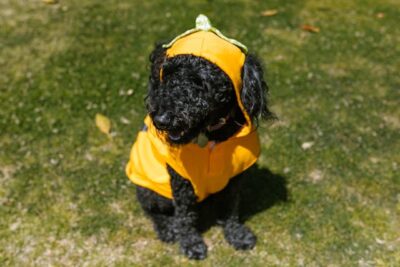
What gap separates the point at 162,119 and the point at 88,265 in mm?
2017

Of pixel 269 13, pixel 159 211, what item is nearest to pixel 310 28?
pixel 269 13

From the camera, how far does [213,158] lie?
14.6ft

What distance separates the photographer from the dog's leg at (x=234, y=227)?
511cm

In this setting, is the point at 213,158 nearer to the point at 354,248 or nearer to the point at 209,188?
the point at 209,188

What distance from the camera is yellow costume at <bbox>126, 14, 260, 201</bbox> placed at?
3914 millimetres

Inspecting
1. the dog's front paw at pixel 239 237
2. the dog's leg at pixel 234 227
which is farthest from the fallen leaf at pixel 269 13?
the dog's front paw at pixel 239 237

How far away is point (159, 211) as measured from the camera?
509 centimetres

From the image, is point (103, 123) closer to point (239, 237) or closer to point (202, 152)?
point (239, 237)

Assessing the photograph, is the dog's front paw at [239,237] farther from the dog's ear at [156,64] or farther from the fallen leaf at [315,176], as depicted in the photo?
the dog's ear at [156,64]

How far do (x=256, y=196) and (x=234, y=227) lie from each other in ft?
2.08

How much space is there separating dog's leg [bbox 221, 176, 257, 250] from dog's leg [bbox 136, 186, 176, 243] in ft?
1.71

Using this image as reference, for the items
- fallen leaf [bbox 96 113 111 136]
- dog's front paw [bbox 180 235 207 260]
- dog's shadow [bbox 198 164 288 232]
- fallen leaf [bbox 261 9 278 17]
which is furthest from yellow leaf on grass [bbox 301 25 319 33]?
dog's front paw [bbox 180 235 207 260]

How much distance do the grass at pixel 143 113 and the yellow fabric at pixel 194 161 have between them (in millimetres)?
863

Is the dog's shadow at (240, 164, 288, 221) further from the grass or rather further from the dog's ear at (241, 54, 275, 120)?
the dog's ear at (241, 54, 275, 120)
